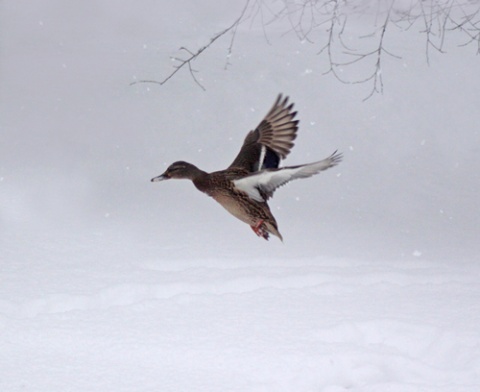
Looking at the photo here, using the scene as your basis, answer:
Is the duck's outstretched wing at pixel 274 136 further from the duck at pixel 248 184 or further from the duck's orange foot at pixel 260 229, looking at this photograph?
the duck's orange foot at pixel 260 229

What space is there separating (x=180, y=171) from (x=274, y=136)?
0.65 m

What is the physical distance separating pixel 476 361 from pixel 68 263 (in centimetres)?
328

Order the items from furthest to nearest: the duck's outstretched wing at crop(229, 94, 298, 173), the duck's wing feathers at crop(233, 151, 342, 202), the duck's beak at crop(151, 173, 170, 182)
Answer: the duck's outstretched wing at crop(229, 94, 298, 173) → the duck's beak at crop(151, 173, 170, 182) → the duck's wing feathers at crop(233, 151, 342, 202)

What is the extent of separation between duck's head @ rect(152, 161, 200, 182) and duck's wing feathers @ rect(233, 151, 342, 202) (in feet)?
0.46

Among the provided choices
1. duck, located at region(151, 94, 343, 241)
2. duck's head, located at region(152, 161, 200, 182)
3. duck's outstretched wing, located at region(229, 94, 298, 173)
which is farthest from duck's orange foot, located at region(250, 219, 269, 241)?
duck's outstretched wing, located at region(229, 94, 298, 173)

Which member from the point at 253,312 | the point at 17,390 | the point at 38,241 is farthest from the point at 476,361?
the point at 38,241

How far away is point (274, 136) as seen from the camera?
3.09 m

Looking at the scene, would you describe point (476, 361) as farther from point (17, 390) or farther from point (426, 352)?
point (17, 390)

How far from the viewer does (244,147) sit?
2.98 metres

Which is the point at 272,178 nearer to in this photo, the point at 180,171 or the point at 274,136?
the point at 180,171

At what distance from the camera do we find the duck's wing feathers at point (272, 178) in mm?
2270

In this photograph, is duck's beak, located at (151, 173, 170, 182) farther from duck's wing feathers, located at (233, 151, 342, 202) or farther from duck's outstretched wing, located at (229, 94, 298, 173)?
duck's outstretched wing, located at (229, 94, 298, 173)

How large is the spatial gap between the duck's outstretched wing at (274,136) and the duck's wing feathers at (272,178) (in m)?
0.48

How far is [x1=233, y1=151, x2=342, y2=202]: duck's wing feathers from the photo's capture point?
2270 mm
